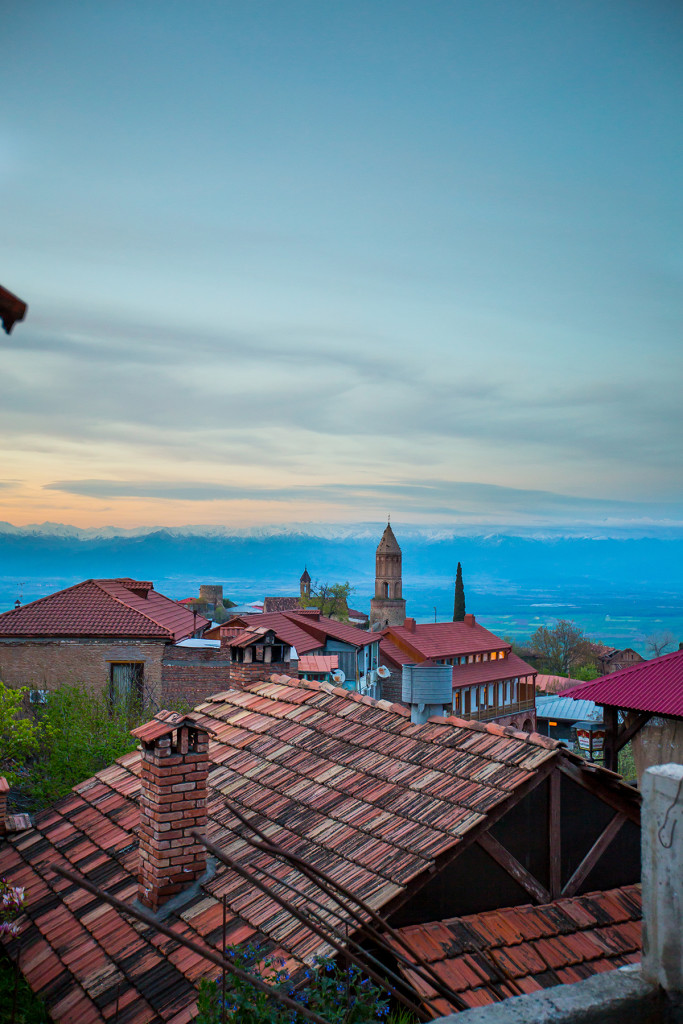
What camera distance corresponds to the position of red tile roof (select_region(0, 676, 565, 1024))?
598cm

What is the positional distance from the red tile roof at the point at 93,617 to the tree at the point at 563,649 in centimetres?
6841

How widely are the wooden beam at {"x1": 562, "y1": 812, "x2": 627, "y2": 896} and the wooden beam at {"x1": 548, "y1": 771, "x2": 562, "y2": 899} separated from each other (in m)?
0.14

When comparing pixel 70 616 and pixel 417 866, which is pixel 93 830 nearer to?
pixel 417 866

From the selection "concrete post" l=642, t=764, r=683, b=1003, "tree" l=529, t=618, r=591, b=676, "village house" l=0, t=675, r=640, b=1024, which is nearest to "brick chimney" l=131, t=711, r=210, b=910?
"village house" l=0, t=675, r=640, b=1024

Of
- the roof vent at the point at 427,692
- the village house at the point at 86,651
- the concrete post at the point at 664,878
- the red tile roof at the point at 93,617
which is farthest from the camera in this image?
the red tile roof at the point at 93,617

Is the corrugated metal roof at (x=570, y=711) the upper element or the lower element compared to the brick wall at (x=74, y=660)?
lower

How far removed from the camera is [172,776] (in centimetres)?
690

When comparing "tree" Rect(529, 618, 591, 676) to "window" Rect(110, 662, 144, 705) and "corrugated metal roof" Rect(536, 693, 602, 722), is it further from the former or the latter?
"window" Rect(110, 662, 144, 705)

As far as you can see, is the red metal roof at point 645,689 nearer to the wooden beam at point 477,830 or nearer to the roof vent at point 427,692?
the roof vent at point 427,692

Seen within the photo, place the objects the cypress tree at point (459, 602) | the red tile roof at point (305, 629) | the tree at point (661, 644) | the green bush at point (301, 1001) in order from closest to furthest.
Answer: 1. the green bush at point (301, 1001)
2. the red tile roof at point (305, 629)
3. the cypress tree at point (459, 602)
4. the tree at point (661, 644)

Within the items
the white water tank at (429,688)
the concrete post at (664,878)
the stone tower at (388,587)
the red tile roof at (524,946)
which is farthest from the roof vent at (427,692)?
the stone tower at (388,587)

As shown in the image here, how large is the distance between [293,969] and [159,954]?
1.51 metres

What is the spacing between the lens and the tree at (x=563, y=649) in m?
89.8

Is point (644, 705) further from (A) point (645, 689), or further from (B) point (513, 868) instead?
(B) point (513, 868)
